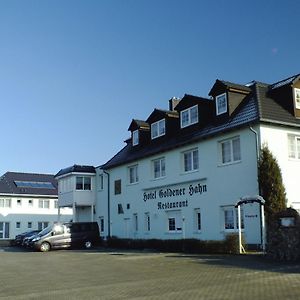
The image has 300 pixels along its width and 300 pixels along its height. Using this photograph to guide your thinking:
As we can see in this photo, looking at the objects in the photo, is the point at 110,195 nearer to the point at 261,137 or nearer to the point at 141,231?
the point at 141,231

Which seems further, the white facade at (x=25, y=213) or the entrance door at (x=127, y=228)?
the white facade at (x=25, y=213)

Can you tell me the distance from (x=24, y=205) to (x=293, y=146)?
4128cm

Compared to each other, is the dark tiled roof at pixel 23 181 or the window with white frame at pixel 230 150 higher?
the dark tiled roof at pixel 23 181

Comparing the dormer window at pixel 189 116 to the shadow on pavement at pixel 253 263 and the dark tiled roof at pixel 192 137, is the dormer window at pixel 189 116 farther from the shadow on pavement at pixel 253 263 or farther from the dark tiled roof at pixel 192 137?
the shadow on pavement at pixel 253 263

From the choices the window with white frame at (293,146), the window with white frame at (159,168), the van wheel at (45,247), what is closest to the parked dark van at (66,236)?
the van wheel at (45,247)

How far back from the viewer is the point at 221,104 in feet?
90.2

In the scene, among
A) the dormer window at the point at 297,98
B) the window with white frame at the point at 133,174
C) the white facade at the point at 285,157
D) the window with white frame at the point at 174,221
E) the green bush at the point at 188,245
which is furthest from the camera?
the window with white frame at the point at 133,174

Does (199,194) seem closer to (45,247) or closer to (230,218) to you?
(230,218)

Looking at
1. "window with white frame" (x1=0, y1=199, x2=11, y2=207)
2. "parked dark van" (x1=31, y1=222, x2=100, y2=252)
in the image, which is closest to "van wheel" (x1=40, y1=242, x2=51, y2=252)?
"parked dark van" (x1=31, y1=222, x2=100, y2=252)

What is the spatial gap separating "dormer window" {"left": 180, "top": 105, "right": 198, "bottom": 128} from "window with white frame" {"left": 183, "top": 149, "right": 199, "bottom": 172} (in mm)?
1915

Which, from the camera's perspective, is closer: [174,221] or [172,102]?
[174,221]

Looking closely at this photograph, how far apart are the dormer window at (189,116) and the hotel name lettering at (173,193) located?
3.99m

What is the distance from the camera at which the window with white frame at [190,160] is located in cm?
2852

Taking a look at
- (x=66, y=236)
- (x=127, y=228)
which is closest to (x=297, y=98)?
(x=127, y=228)
